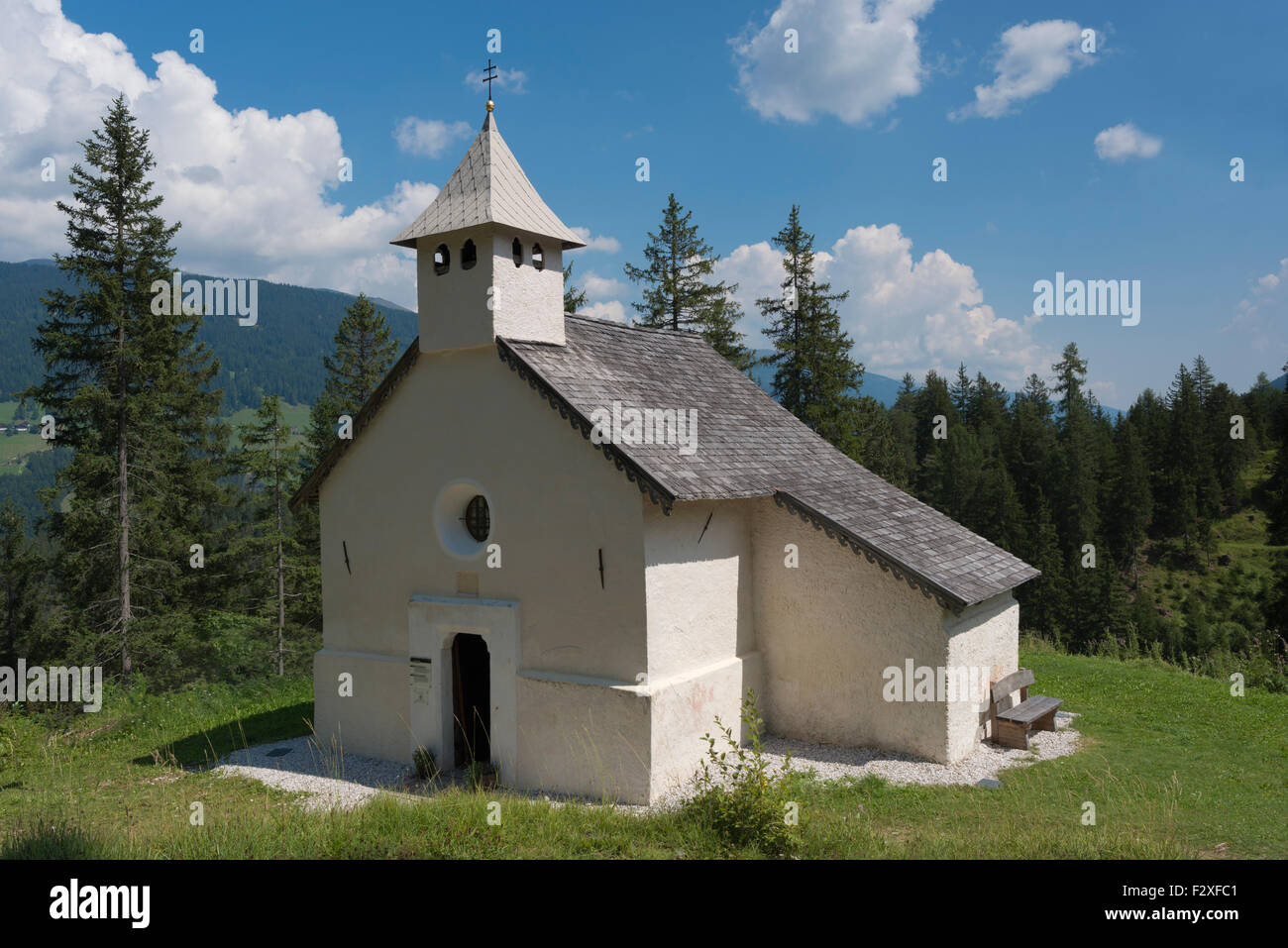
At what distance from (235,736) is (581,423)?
348 inches

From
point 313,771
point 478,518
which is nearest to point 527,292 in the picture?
point 478,518

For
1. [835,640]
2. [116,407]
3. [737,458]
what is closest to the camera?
[835,640]

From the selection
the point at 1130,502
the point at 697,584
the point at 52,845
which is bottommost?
the point at 52,845

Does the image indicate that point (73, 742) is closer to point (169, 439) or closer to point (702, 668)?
point (702, 668)

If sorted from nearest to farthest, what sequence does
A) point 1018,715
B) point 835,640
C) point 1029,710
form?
point 1018,715 → point 835,640 → point 1029,710

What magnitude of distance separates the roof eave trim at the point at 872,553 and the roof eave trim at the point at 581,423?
2.74 meters

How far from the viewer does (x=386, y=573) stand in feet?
43.2

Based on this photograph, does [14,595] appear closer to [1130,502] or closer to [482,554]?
[482,554]

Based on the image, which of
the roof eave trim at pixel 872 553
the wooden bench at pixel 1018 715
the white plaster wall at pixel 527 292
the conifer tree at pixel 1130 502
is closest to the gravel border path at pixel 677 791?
the wooden bench at pixel 1018 715

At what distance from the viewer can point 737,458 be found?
13.3 meters

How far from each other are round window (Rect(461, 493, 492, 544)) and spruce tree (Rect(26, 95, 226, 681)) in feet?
49.9

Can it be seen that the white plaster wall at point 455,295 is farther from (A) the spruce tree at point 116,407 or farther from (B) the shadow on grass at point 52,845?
(A) the spruce tree at point 116,407

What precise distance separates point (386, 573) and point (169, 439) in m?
16.5
